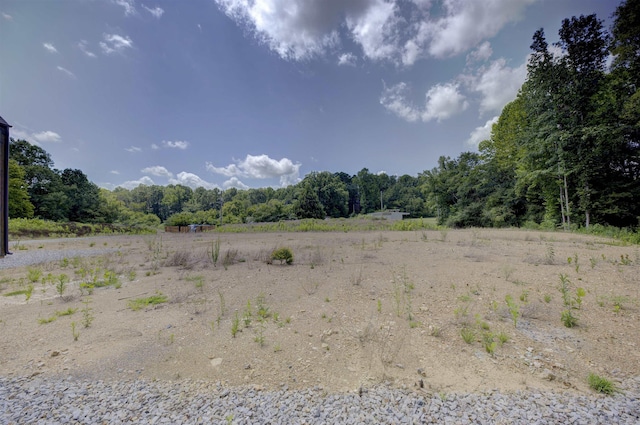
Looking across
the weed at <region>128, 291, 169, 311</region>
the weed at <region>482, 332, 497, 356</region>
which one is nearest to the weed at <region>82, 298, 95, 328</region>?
the weed at <region>128, 291, 169, 311</region>

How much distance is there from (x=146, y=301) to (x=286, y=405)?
3.38 meters

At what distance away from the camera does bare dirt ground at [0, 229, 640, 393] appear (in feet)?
7.53

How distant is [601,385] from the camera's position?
1998 millimetres

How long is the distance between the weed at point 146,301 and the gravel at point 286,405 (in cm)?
170

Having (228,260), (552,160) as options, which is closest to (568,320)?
(228,260)

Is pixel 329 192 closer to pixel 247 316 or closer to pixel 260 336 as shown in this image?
pixel 247 316

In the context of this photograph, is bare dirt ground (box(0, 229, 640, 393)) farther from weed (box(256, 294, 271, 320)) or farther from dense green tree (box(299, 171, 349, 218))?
dense green tree (box(299, 171, 349, 218))

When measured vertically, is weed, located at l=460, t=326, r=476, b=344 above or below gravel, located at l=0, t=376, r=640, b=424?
above

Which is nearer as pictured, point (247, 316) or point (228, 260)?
point (247, 316)

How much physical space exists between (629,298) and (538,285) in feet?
3.47

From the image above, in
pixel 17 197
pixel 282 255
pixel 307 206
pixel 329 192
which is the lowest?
pixel 282 255

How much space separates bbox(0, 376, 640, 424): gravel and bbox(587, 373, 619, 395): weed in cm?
5

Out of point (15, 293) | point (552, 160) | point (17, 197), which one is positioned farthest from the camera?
point (17, 197)

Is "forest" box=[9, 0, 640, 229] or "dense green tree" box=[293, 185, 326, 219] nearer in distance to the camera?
"forest" box=[9, 0, 640, 229]
